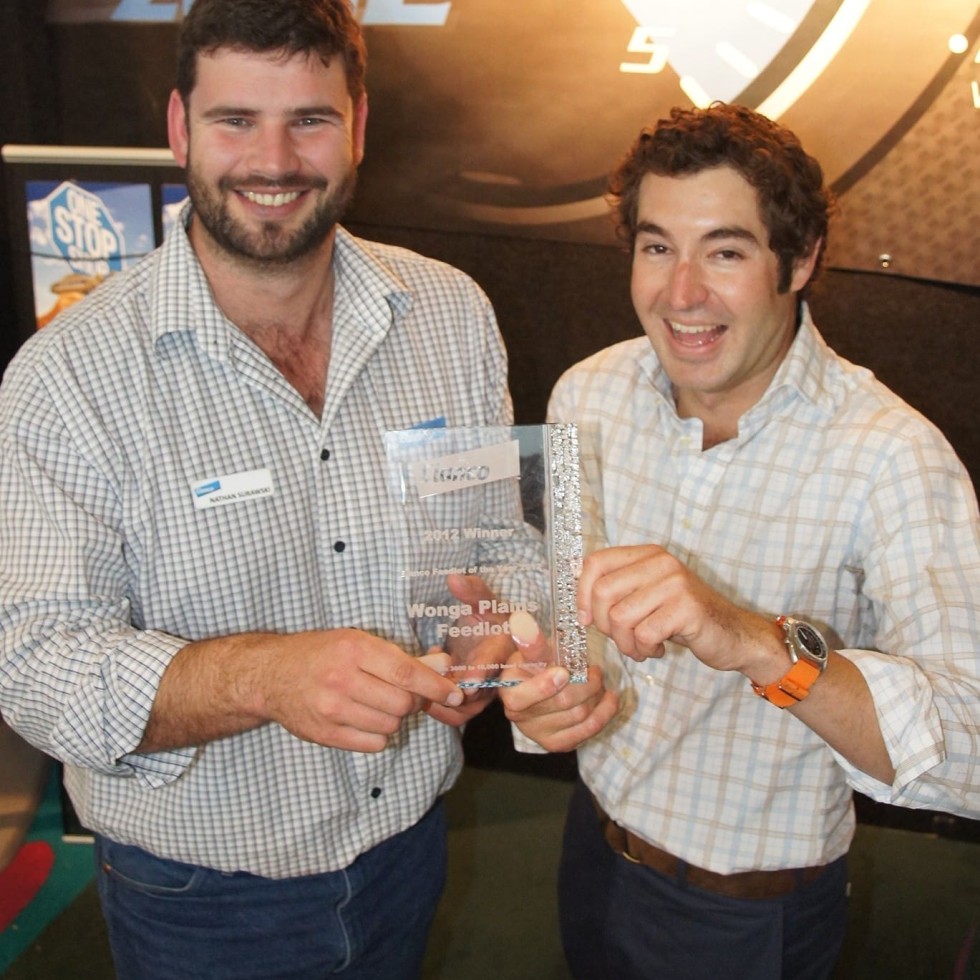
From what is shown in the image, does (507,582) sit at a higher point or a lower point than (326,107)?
lower

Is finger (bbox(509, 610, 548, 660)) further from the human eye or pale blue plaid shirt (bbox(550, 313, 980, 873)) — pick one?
the human eye

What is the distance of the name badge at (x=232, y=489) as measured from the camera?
1.68m

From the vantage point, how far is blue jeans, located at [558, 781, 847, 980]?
1.75m

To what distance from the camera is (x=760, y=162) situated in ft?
5.65

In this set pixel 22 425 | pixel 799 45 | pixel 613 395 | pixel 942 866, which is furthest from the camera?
pixel 942 866

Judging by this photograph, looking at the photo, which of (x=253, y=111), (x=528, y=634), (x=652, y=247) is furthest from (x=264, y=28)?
(x=528, y=634)

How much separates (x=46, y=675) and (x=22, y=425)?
15.0 inches

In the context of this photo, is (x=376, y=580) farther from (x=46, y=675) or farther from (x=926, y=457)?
(x=926, y=457)

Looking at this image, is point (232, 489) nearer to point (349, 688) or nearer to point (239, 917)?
point (349, 688)

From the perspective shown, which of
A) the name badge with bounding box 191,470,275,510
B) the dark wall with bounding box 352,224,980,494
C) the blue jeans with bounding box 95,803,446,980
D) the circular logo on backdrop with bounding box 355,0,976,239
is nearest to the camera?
the name badge with bounding box 191,470,275,510

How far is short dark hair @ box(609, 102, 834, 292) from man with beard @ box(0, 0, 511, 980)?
0.53 meters

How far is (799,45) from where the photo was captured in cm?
295

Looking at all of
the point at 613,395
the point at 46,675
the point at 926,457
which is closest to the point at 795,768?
the point at 926,457

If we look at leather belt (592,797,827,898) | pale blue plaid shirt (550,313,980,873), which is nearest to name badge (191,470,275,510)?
pale blue plaid shirt (550,313,980,873)
